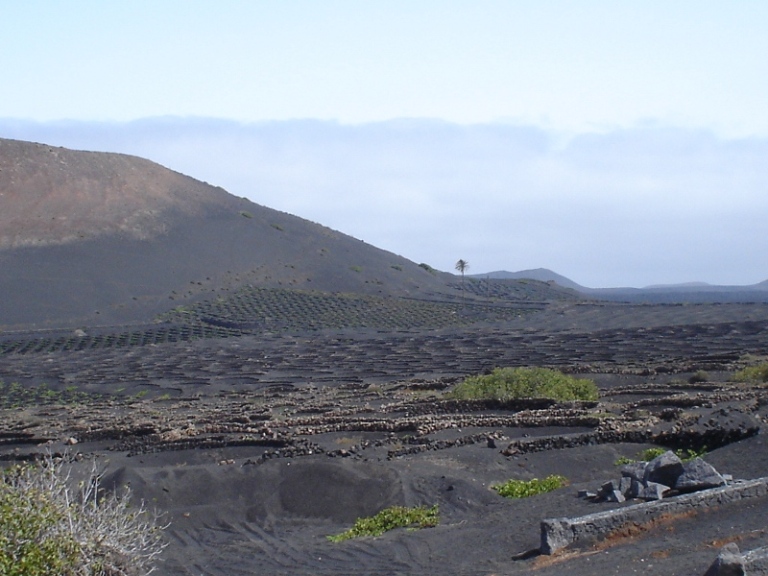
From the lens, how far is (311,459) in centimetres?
1994

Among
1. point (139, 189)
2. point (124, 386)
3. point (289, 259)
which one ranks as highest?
point (139, 189)

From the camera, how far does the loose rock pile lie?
12719 mm

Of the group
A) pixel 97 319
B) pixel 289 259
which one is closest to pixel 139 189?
pixel 289 259

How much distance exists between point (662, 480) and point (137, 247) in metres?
91.9

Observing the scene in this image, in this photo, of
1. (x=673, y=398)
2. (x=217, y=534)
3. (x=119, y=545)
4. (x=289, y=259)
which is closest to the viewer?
(x=119, y=545)

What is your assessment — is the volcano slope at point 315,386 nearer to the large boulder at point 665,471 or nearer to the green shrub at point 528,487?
the green shrub at point 528,487

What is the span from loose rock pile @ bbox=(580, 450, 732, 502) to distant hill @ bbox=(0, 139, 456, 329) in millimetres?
72441

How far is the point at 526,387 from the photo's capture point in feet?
97.5

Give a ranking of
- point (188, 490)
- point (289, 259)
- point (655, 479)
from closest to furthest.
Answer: point (655, 479), point (188, 490), point (289, 259)

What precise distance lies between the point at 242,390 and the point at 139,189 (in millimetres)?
74917

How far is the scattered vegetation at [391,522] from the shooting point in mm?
14672

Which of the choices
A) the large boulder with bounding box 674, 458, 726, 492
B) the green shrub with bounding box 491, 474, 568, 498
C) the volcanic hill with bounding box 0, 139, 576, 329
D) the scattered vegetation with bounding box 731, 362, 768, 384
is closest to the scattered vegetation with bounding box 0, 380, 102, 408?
the scattered vegetation with bounding box 731, 362, 768, 384

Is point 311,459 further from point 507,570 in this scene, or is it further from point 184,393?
point 184,393

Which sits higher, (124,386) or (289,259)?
(289,259)
